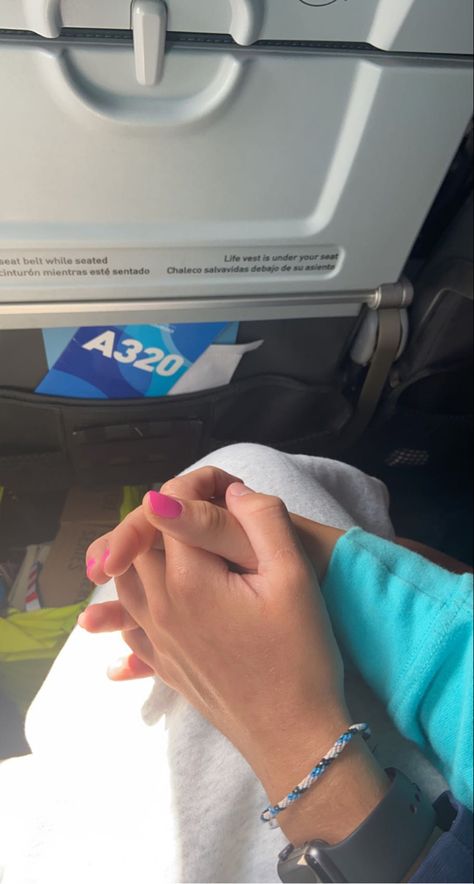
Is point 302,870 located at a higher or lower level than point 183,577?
lower

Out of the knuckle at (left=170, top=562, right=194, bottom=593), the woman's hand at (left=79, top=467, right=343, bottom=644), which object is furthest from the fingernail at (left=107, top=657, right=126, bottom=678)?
the knuckle at (left=170, top=562, right=194, bottom=593)

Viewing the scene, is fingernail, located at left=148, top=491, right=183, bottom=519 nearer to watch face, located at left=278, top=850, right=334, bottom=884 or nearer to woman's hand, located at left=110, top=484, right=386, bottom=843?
woman's hand, located at left=110, top=484, right=386, bottom=843

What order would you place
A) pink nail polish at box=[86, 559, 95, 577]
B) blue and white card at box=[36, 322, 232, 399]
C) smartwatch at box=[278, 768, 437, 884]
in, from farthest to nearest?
blue and white card at box=[36, 322, 232, 399] → pink nail polish at box=[86, 559, 95, 577] → smartwatch at box=[278, 768, 437, 884]

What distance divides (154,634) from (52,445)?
34 centimetres

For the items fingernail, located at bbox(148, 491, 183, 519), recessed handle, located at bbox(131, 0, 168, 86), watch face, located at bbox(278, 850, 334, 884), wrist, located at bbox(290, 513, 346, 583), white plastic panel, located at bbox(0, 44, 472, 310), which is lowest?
watch face, located at bbox(278, 850, 334, 884)

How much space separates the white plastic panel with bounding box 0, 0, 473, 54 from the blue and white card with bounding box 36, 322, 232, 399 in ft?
0.97

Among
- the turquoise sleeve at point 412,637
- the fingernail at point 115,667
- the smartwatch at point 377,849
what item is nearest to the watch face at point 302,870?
the smartwatch at point 377,849

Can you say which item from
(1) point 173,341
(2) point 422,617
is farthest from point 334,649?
(1) point 173,341

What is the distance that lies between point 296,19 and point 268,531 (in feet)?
1.29

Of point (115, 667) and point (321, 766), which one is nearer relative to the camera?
point (321, 766)

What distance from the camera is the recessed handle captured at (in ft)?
1.51

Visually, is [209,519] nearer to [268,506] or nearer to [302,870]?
[268,506]

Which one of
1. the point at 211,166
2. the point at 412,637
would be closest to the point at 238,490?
the point at 412,637

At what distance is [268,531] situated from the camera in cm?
46
